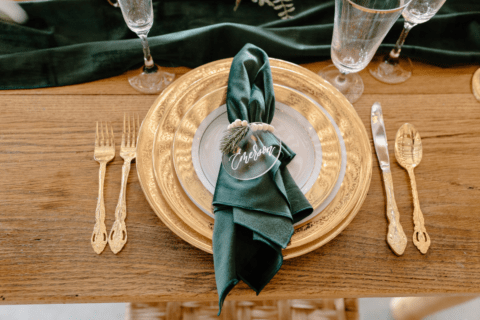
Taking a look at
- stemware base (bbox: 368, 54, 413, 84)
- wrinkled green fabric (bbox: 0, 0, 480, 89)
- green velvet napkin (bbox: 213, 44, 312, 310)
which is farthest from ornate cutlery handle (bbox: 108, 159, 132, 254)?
stemware base (bbox: 368, 54, 413, 84)

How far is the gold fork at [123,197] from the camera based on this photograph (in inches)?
17.4

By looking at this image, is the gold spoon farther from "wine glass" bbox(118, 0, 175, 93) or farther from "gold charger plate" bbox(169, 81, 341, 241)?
"wine glass" bbox(118, 0, 175, 93)

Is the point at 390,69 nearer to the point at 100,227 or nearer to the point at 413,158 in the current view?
the point at 413,158

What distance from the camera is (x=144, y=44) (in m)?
0.57

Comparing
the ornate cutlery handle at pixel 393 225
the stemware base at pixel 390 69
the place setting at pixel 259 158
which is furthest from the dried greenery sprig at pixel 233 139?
the stemware base at pixel 390 69

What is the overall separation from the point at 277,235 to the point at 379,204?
215 millimetres

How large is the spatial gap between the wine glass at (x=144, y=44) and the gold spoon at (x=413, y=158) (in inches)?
18.2

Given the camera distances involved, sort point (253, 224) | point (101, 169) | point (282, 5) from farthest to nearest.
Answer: point (282, 5) < point (101, 169) < point (253, 224)

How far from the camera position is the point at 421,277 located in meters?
0.45

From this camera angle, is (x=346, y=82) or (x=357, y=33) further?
(x=346, y=82)

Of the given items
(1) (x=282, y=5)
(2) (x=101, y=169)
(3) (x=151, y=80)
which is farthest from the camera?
(1) (x=282, y=5)

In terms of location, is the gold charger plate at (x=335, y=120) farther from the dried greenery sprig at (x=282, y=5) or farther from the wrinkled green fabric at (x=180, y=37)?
the dried greenery sprig at (x=282, y=5)

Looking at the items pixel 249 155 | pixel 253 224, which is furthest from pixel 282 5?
pixel 253 224

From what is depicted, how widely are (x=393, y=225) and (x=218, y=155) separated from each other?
0.30 metres
